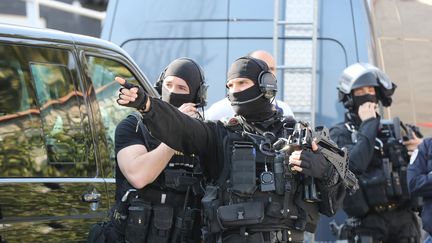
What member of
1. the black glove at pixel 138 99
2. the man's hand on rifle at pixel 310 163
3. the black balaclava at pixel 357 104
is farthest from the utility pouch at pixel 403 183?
the black glove at pixel 138 99

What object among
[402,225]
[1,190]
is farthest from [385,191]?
[1,190]

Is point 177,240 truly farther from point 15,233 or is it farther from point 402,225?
point 402,225

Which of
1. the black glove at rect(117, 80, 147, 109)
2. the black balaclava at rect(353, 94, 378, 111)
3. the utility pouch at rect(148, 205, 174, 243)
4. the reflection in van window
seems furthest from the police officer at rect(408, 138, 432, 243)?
the black glove at rect(117, 80, 147, 109)

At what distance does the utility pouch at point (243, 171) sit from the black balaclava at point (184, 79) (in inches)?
23.1

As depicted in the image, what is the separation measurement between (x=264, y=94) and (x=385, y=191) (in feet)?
6.79

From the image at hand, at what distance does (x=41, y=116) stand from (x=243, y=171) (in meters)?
1.29

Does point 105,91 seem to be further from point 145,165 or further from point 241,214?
point 241,214

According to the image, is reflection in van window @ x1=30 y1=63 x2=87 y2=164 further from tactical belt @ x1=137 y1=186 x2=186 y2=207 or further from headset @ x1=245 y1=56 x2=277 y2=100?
headset @ x1=245 y1=56 x2=277 y2=100

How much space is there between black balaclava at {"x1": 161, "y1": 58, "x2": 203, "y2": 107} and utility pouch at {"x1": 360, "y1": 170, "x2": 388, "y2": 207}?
1.86 metres

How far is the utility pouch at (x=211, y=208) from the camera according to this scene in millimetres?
3102

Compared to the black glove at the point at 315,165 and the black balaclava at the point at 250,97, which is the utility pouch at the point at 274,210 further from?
the black balaclava at the point at 250,97

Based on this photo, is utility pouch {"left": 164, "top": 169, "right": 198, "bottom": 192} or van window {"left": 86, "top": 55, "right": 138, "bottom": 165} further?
van window {"left": 86, "top": 55, "right": 138, "bottom": 165}

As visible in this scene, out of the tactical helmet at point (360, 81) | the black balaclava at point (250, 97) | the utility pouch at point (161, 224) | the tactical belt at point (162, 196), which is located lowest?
the utility pouch at point (161, 224)

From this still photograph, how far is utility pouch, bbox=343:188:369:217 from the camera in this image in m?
5.00
